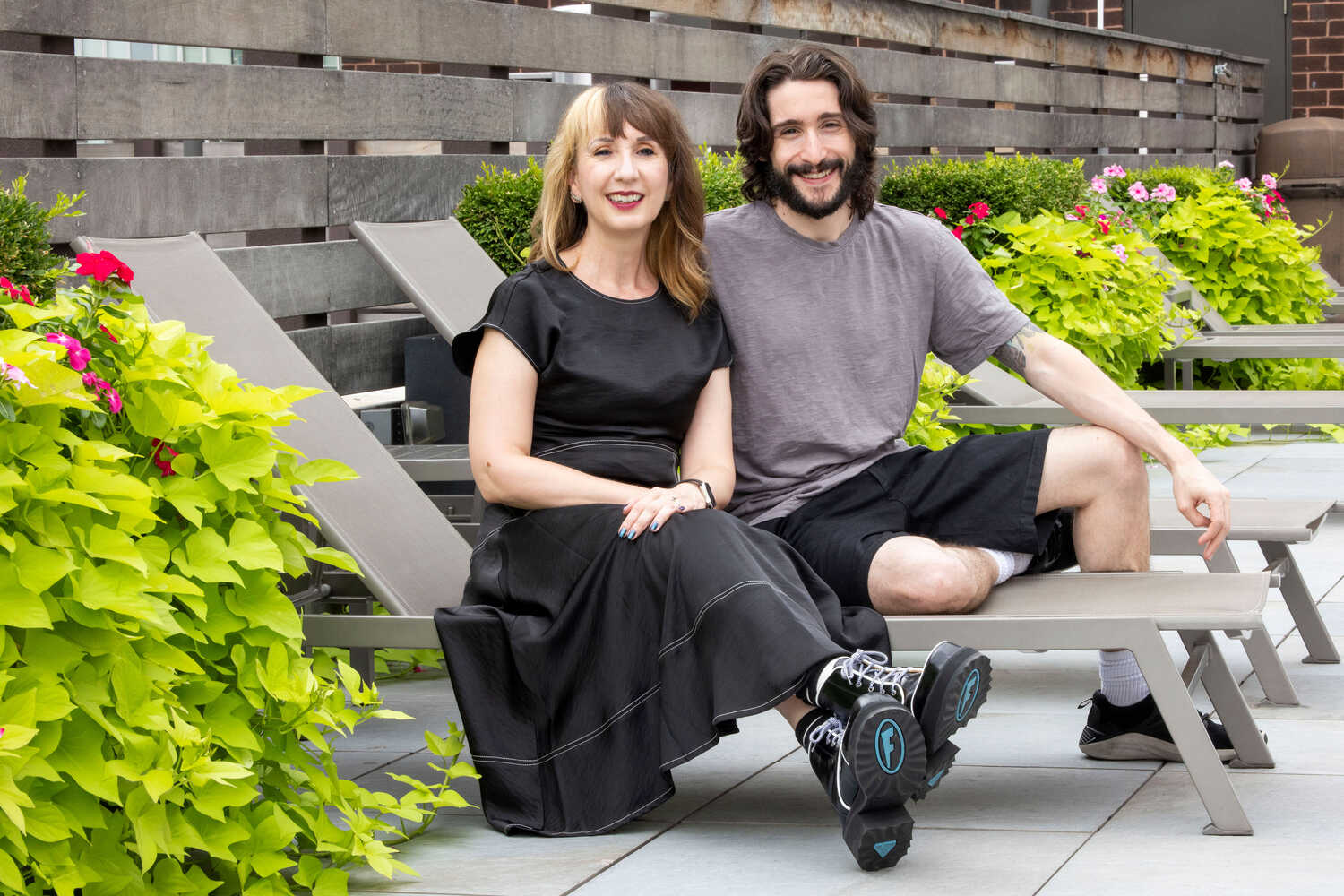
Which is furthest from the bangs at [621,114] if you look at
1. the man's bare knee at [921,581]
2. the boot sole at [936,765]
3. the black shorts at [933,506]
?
the boot sole at [936,765]

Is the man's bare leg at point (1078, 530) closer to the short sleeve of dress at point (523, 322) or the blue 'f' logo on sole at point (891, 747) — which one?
the blue 'f' logo on sole at point (891, 747)

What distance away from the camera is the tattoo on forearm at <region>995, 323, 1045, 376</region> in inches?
138

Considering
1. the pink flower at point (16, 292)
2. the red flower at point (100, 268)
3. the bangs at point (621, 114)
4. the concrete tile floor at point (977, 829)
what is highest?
the bangs at point (621, 114)

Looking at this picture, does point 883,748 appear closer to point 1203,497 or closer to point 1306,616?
point 1203,497

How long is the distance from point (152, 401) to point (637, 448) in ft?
3.20

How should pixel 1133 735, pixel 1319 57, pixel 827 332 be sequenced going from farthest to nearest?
pixel 1319 57
pixel 827 332
pixel 1133 735

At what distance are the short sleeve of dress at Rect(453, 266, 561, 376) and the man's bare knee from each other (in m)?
0.67

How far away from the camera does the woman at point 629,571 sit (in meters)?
2.76

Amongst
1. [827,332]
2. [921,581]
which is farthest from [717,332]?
[921,581]

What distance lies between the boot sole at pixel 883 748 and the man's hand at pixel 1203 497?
742 millimetres

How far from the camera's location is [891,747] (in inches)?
104

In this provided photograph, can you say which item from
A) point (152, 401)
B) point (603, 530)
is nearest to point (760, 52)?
point (603, 530)

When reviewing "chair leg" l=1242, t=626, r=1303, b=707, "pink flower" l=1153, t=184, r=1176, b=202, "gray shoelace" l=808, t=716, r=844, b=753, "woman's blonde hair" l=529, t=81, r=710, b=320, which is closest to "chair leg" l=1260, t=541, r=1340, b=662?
"chair leg" l=1242, t=626, r=1303, b=707

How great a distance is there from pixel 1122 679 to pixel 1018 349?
0.66m
